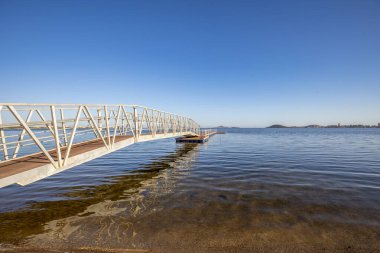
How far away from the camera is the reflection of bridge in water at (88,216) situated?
14.4 ft

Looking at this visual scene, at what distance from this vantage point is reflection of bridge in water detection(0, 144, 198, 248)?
439 cm

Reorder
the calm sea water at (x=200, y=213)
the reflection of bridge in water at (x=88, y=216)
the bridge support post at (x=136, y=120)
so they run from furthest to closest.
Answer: the bridge support post at (x=136, y=120), the reflection of bridge in water at (x=88, y=216), the calm sea water at (x=200, y=213)

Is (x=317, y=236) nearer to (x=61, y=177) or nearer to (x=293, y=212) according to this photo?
(x=293, y=212)

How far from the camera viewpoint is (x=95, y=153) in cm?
857

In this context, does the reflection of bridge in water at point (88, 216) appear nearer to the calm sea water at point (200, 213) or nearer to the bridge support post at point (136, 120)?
the calm sea water at point (200, 213)

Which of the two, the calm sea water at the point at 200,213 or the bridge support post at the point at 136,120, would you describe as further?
the bridge support post at the point at 136,120

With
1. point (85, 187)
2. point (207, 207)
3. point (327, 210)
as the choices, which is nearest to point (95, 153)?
point (85, 187)

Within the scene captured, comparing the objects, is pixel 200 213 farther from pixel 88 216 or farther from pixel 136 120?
pixel 136 120

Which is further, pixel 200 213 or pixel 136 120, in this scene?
pixel 136 120

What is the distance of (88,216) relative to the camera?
18.3 ft

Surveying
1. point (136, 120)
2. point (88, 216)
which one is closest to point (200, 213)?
point (88, 216)

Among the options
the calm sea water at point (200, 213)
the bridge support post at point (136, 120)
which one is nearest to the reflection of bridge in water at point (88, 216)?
the calm sea water at point (200, 213)

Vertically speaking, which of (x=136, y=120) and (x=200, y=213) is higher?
(x=136, y=120)

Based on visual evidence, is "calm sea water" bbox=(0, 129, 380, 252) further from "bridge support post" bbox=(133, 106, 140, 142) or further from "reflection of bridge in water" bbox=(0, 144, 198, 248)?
"bridge support post" bbox=(133, 106, 140, 142)
